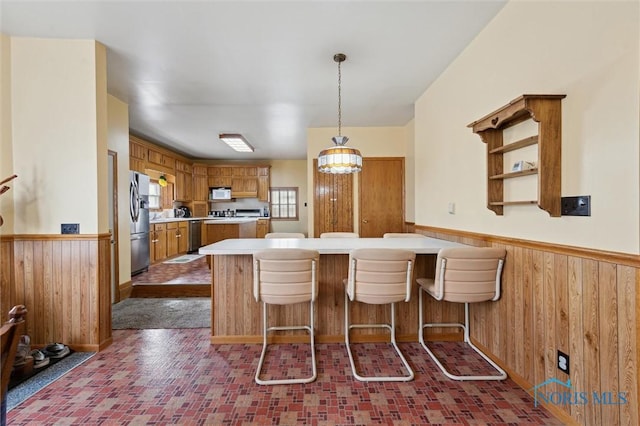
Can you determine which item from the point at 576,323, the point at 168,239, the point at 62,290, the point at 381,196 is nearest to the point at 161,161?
the point at 168,239

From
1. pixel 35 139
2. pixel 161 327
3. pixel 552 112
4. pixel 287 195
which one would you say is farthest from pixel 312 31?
pixel 287 195

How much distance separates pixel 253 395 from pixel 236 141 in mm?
4808

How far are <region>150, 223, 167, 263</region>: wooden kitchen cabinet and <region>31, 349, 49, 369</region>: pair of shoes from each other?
3.56m

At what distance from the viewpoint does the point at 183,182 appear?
7.66 metres

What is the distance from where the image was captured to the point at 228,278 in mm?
2693

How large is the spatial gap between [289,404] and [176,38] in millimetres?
2875

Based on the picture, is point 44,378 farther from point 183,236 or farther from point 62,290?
point 183,236

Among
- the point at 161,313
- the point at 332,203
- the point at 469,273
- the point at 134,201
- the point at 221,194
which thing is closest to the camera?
the point at 469,273

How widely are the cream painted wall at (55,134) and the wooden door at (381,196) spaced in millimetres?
3806

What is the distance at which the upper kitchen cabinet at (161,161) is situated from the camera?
5.96 m

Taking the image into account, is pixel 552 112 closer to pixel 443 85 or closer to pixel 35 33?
pixel 443 85

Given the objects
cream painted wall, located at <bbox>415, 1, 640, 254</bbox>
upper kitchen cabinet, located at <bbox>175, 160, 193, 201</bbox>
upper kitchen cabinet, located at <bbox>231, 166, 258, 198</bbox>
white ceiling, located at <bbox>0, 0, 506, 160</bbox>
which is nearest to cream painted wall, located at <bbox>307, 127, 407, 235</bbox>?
white ceiling, located at <bbox>0, 0, 506, 160</bbox>

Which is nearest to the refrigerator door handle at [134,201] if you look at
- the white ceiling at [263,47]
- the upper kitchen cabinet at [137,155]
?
the upper kitchen cabinet at [137,155]

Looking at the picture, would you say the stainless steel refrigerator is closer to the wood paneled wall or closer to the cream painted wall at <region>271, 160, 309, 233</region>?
the wood paneled wall
